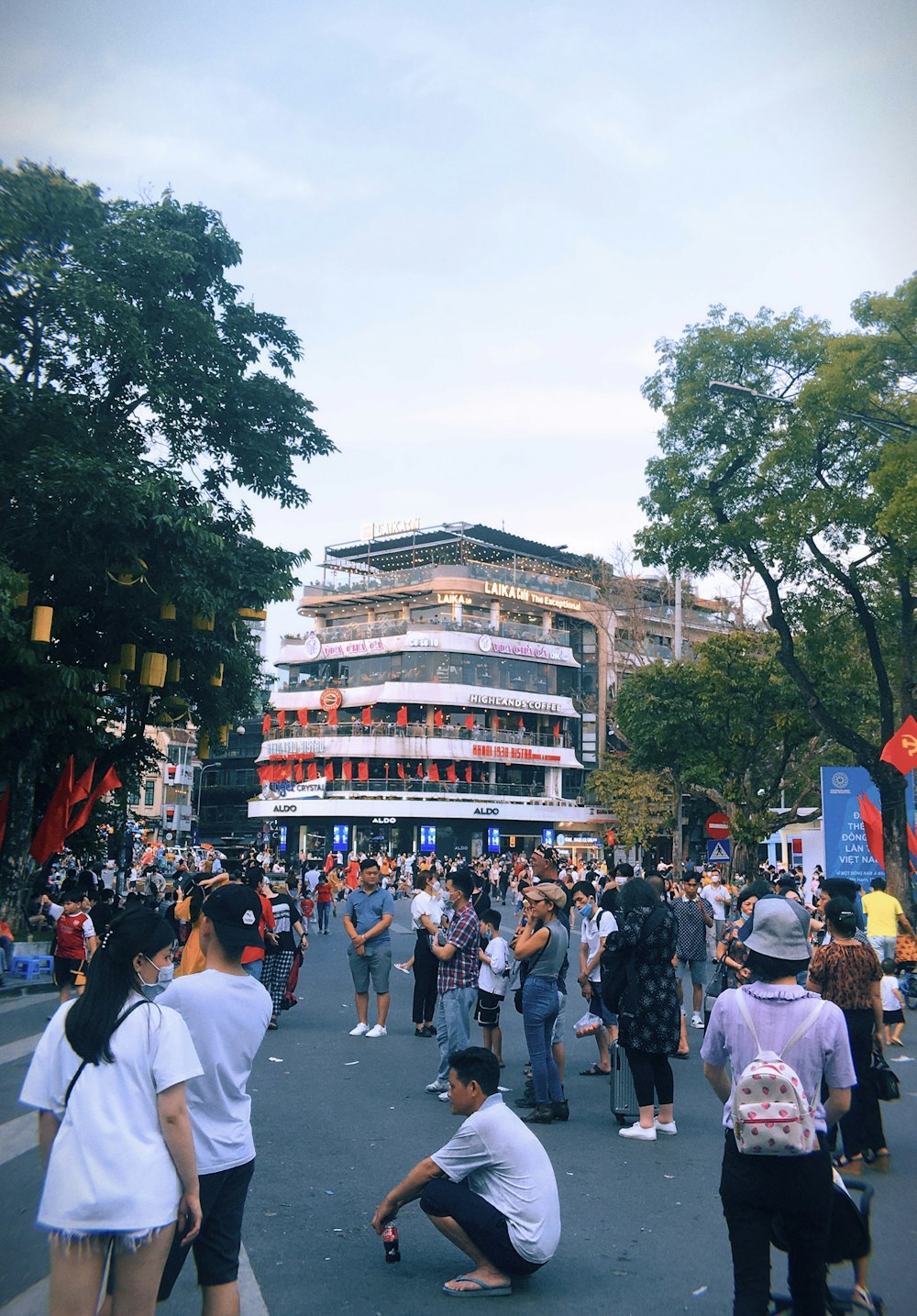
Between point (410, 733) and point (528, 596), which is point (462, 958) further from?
point (528, 596)

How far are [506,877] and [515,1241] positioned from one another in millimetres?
44718

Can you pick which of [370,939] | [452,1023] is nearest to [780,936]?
[452,1023]

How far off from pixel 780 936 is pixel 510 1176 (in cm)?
179

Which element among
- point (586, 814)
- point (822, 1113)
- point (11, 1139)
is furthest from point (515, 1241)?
point (586, 814)

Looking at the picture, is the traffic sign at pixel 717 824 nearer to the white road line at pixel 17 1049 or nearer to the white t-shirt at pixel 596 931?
the white t-shirt at pixel 596 931

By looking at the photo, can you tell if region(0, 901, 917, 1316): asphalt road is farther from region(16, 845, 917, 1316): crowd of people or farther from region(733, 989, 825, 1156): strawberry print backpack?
region(733, 989, 825, 1156): strawberry print backpack

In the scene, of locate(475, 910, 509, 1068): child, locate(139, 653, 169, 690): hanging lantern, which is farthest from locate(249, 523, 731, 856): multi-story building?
locate(475, 910, 509, 1068): child

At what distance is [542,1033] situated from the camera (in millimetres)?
8086

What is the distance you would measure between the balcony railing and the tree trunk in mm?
44320

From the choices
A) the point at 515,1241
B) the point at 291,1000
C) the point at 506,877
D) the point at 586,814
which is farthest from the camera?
the point at 586,814

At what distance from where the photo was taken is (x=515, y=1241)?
4.89m

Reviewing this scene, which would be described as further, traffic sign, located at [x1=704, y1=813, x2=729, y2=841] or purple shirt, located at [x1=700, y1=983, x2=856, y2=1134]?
traffic sign, located at [x1=704, y1=813, x2=729, y2=841]

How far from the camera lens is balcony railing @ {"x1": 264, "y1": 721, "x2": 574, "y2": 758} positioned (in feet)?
216

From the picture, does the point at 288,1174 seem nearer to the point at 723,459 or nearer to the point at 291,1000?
the point at 291,1000
